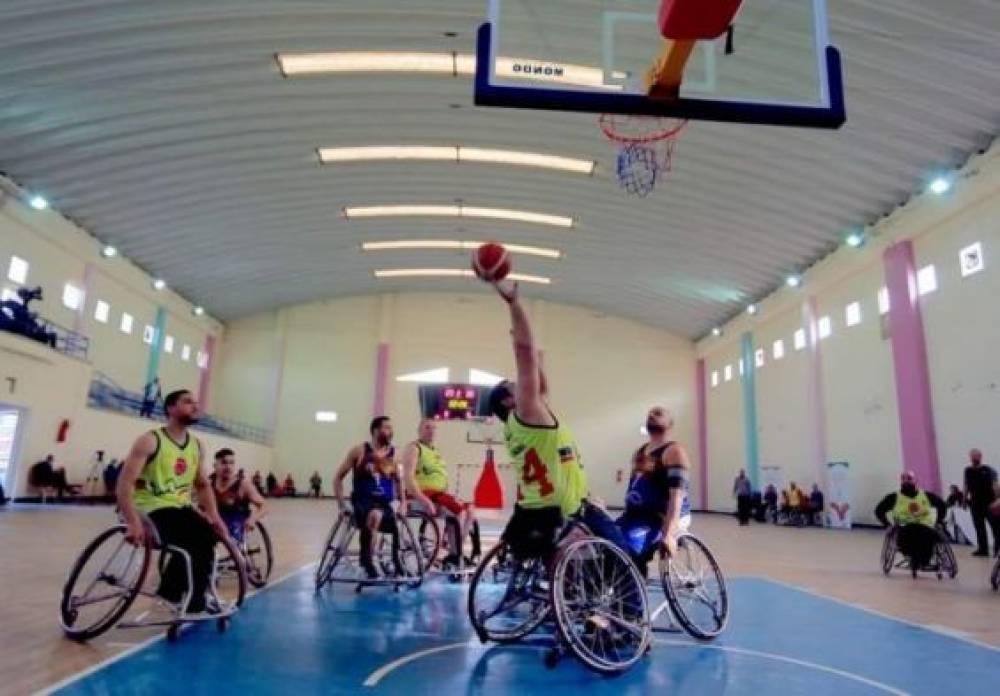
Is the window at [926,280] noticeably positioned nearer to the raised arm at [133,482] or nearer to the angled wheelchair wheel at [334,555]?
the angled wheelchair wheel at [334,555]

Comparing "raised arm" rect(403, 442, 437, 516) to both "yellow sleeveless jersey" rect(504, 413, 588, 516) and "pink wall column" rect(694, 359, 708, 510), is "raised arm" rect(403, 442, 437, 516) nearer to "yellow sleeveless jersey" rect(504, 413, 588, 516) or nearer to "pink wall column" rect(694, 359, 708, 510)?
"yellow sleeveless jersey" rect(504, 413, 588, 516)

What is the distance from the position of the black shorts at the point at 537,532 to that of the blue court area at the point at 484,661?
489 mm

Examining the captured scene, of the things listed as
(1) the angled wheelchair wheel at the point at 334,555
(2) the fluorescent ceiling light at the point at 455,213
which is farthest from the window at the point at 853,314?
(1) the angled wheelchair wheel at the point at 334,555

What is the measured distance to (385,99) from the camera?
11141 mm

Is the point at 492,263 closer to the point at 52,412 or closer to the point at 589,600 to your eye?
the point at 589,600

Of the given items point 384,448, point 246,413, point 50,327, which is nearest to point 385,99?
point 384,448

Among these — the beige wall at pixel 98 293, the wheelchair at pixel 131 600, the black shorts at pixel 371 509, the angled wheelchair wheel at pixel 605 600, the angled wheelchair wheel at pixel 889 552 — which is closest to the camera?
the angled wheelchair wheel at pixel 605 600

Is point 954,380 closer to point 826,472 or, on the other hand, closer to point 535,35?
point 826,472

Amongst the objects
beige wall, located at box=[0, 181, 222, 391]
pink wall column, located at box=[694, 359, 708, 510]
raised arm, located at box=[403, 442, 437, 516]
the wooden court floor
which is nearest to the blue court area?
the wooden court floor

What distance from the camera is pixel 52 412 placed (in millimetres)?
13602

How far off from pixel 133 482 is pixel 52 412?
503 inches

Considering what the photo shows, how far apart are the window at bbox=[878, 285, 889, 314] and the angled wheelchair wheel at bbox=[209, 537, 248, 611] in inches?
504

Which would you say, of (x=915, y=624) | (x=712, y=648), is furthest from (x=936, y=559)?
(x=712, y=648)

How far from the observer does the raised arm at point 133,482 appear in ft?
9.93
